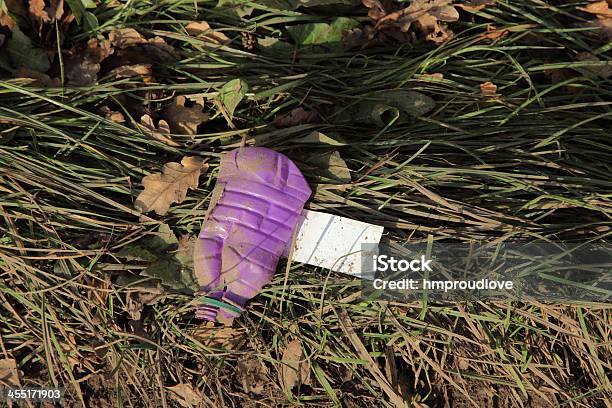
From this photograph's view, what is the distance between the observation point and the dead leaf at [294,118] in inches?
72.7

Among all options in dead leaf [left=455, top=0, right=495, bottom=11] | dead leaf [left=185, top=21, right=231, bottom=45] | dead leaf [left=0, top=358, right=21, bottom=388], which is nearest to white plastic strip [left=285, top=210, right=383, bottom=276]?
dead leaf [left=185, top=21, right=231, bottom=45]

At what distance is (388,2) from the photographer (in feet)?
6.28

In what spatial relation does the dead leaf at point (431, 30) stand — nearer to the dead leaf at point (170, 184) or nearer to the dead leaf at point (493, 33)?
the dead leaf at point (493, 33)

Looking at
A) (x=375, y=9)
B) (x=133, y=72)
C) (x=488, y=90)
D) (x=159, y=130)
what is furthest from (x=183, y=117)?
(x=488, y=90)

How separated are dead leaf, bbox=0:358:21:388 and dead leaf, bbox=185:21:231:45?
1278 millimetres

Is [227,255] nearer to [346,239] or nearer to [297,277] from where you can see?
[297,277]

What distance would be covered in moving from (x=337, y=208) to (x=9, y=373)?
125cm

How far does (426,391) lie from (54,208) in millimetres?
1371

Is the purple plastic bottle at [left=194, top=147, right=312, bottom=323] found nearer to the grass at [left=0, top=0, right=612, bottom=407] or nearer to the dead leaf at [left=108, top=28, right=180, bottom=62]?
the grass at [left=0, top=0, right=612, bottom=407]

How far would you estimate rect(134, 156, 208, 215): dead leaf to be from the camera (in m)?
1.78

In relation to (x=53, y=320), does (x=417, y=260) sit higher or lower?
higher

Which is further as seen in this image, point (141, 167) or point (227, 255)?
point (141, 167)

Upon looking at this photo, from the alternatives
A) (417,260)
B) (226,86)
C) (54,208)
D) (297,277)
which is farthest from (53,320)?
(417,260)

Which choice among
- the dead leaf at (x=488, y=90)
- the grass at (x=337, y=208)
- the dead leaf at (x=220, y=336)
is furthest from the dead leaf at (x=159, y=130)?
the dead leaf at (x=488, y=90)
